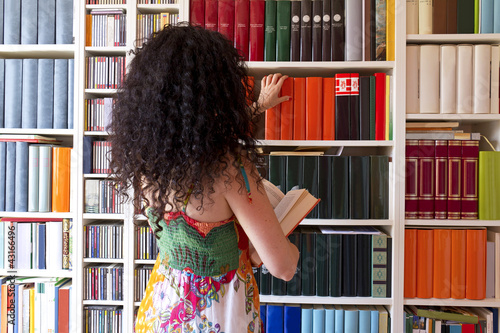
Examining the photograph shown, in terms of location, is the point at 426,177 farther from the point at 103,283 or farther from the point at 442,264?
the point at 103,283

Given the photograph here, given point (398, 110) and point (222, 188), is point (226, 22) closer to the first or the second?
point (398, 110)

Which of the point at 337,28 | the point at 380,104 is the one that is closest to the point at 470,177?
the point at 380,104

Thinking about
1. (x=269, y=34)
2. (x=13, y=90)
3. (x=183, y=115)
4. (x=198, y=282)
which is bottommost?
(x=198, y=282)

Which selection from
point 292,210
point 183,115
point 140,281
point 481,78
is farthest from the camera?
point 140,281

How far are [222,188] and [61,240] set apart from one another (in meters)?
1.14

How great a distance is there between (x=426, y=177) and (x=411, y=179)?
57 millimetres

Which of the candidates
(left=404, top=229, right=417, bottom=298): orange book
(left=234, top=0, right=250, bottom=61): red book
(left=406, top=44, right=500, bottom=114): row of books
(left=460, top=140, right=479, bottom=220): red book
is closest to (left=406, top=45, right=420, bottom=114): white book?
(left=406, top=44, right=500, bottom=114): row of books

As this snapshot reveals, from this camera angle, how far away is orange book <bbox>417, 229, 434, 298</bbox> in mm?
1444

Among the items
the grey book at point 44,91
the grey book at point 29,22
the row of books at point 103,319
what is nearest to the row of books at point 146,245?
the row of books at point 103,319

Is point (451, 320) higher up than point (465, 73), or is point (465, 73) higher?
point (465, 73)

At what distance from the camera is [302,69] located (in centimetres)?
150

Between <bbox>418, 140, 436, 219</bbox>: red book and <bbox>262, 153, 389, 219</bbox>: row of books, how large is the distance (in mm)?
133

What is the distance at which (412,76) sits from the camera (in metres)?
1.44

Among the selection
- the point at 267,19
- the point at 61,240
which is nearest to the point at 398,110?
the point at 267,19
